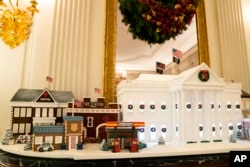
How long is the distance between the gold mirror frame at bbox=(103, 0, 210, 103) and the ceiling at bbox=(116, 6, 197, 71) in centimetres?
7

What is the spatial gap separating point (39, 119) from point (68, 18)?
51.4 inches

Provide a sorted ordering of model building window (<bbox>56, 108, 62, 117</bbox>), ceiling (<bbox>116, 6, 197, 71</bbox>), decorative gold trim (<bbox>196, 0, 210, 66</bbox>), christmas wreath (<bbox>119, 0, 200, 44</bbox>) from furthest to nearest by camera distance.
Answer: decorative gold trim (<bbox>196, 0, 210, 66</bbox>), ceiling (<bbox>116, 6, 197, 71</bbox>), christmas wreath (<bbox>119, 0, 200, 44</bbox>), model building window (<bbox>56, 108, 62, 117</bbox>)

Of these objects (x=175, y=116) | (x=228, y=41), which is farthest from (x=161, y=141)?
(x=228, y=41)

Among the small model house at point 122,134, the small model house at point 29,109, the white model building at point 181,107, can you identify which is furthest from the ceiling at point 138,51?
the small model house at point 122,134

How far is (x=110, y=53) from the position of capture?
240cm

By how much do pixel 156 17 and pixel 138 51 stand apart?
17.6 inches

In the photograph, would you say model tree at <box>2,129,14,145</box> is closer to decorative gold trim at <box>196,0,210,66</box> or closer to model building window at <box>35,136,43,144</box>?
model building window at <box>35,136,43,144</box>

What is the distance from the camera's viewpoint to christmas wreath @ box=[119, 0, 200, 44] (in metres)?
2.31

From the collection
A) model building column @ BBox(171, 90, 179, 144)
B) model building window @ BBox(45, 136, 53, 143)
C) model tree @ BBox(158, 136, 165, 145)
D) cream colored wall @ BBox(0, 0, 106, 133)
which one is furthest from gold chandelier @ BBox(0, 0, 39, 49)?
model tree @ BBox(158, 136, 165, 145)

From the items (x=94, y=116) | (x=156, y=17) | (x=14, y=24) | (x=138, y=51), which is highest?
(x=156, y=17)

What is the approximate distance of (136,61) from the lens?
2.42 metres

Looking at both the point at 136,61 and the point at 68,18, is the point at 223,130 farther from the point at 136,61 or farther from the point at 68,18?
the point at 68,18

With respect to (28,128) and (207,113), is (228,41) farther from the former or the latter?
(28,128)

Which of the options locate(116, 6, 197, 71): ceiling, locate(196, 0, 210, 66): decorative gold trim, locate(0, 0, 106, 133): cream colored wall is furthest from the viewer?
locate(196, 0, 210, 66): decorative gold trim
